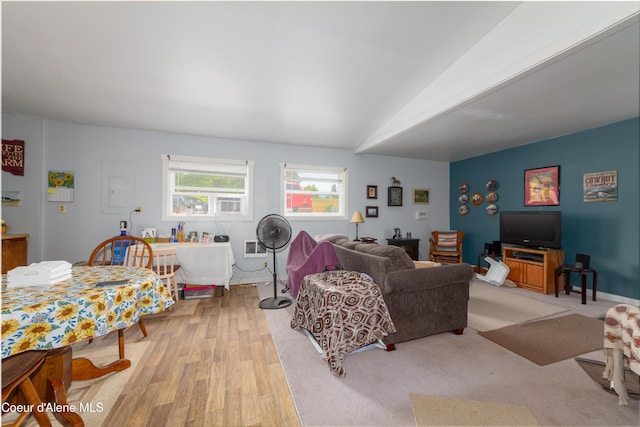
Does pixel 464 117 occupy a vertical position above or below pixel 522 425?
above

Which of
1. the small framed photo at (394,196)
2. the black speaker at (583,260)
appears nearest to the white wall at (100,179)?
the small framed photo at (394,196)

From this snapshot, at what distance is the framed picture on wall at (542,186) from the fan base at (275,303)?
439 cm

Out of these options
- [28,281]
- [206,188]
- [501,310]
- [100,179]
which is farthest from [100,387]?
[501,310]

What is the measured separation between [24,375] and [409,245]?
500 centimetres

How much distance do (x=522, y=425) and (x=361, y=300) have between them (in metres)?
1.11

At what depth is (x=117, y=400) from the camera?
157cm

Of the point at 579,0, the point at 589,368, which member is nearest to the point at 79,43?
the point at 579,0

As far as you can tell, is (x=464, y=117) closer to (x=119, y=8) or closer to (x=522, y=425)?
(x=522, y=425)

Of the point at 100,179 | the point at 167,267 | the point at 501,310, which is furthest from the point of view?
the point at 100,179

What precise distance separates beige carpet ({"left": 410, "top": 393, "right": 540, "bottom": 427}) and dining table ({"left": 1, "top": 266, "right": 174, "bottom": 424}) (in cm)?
178

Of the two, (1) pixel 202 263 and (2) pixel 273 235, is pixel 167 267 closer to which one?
(1) pixel 202 263

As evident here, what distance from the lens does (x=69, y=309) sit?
121 centimetres

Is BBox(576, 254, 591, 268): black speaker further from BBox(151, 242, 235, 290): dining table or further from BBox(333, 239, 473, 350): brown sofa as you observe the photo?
BBox(151, 242, 235, 290): dining table

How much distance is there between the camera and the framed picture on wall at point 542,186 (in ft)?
13.1
